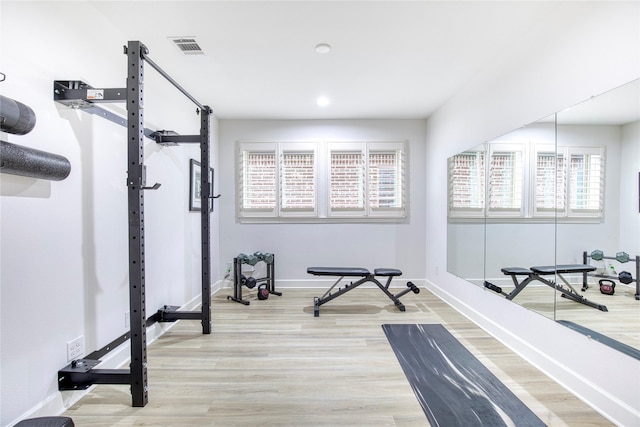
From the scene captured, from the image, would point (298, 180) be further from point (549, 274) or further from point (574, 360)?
point (574, 360)

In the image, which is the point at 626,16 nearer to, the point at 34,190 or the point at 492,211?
the point at 492,211

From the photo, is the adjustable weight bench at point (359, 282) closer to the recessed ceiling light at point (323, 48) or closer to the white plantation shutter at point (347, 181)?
the white plantation shutter at point (347, 181)

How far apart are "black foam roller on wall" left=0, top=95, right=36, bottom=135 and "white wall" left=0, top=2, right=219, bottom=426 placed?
4.8 inches

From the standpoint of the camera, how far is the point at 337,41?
218 cm

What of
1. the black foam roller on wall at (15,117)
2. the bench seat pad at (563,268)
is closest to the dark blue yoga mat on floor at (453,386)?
the bench seat pad at (563,268)

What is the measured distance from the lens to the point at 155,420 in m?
1.53

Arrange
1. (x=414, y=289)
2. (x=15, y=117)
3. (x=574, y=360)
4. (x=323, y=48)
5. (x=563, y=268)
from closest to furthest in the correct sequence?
(x=15, y=117), (x=574, y=360), (x=563, y=268), (x=323, y=48), (x=414, y=289)

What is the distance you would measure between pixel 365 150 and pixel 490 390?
322 centimetres

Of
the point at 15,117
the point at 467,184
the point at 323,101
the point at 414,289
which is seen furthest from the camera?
the point at 323,101

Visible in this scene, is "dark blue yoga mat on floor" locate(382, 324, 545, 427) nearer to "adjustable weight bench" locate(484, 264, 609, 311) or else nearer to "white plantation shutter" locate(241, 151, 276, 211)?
"adjustable weight bench" locate(484, 264, 609, 311)

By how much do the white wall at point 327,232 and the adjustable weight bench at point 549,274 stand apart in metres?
1.79

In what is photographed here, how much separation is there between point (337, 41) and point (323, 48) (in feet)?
0.45

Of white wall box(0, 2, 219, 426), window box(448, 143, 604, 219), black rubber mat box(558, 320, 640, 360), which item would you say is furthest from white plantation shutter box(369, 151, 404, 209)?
white wall box(0, 2, 219, 426)

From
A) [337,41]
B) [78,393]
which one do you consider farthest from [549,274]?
[78,393]
